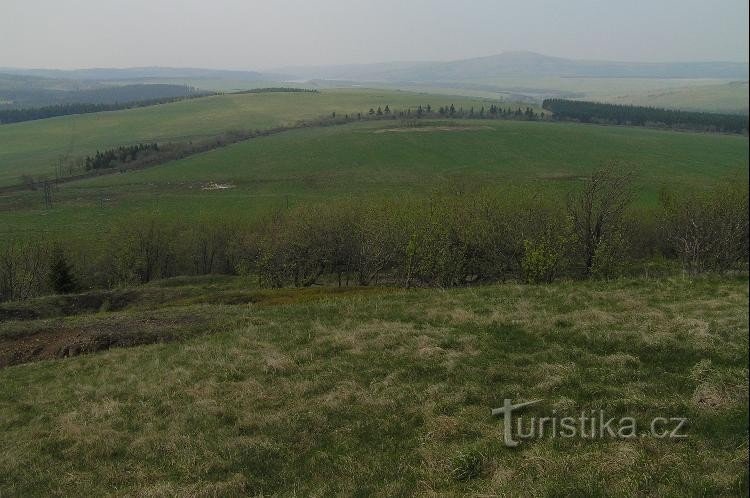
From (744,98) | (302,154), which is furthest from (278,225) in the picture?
(302,154)

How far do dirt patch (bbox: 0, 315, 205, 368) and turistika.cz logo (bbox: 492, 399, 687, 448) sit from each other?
2024 cm

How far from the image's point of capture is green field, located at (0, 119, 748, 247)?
11106cm

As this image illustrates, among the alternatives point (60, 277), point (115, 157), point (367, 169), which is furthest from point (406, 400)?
point (115, 157)

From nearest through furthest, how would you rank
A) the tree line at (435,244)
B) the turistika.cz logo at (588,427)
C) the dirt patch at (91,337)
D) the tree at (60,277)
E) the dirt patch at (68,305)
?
the turistika.cz logo at (588,427) → the dirt patch at (91,337) → the dirt patch at (68,305) → the tree line at (435,244) → the tree at (60,277)

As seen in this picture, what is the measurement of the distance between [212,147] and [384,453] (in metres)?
176

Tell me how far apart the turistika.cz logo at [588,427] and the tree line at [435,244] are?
2995cm

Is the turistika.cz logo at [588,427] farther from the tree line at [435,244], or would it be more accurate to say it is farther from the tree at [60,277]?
the tree at [60,277]

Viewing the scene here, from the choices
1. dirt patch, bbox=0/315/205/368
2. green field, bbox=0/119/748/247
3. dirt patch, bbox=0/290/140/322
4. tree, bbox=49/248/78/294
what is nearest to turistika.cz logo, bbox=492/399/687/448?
dirt patch, bbox=0/315/205/368

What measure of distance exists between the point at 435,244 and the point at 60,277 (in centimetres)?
4672

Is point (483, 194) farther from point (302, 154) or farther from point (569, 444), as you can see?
point (302, 154)

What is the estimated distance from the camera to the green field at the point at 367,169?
11106 cm

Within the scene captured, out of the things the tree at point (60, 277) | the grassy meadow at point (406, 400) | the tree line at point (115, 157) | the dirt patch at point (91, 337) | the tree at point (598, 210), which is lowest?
the tree at point (60, 277)

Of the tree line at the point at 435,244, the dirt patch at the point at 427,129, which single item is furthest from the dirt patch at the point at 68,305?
the dirt patch at the point at 427,129

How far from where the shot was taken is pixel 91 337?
2748cm
